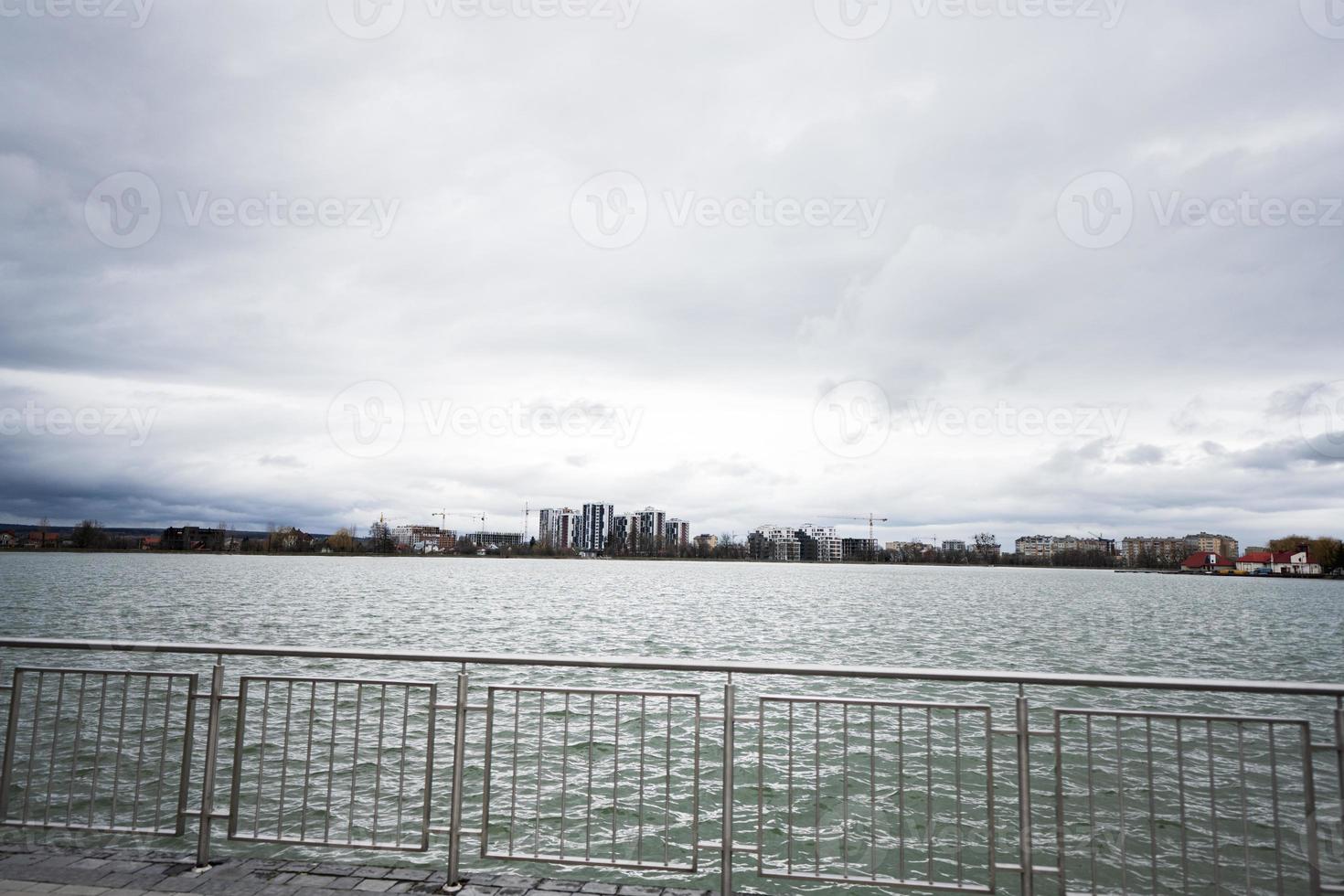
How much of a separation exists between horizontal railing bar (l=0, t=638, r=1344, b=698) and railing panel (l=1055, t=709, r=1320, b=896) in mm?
213

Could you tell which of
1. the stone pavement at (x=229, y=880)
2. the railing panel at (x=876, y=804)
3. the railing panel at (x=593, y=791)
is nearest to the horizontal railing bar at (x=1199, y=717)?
the railing panel at (x=876, y=804)

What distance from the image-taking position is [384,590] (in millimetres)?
72625

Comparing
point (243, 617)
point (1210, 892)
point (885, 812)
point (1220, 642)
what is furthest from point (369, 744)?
point (1220, 642)

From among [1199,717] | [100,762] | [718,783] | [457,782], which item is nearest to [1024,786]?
[1199,717]

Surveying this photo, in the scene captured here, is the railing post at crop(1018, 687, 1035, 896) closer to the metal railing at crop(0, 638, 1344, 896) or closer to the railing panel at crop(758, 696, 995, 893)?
the metal railing at crop(0, 638, 1344, 896)

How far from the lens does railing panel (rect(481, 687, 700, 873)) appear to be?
270 inches

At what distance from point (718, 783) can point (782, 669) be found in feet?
26.5

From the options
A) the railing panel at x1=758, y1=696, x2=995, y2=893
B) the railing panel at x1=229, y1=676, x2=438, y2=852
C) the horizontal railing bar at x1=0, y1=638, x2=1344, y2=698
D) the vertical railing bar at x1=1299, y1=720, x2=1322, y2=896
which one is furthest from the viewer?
the railing panel at x1=229, y1=676, x2=438, y2=852

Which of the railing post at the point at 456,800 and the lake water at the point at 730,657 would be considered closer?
the railing post at the point at 456,800

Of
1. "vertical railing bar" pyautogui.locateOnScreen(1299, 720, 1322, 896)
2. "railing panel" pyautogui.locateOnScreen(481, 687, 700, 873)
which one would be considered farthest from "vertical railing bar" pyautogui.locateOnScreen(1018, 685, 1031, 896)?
"railing panel" pyautogui.locateOnScreen(481, 687, 700, 873)

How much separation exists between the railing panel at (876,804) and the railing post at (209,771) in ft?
12.7

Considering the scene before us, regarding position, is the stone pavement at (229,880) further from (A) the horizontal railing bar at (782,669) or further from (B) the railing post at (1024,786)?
(B) the railing post at (1024,786)

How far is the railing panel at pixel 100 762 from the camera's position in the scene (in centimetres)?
585

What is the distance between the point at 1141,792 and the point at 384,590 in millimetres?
69209
